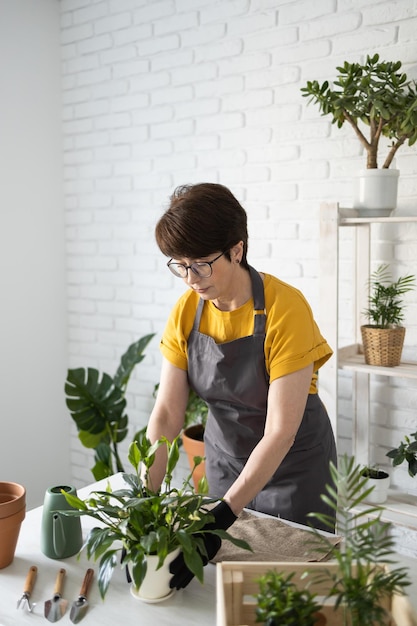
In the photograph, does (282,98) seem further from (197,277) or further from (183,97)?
(197,277)

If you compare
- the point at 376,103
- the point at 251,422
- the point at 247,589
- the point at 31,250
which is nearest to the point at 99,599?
the point at 247,589

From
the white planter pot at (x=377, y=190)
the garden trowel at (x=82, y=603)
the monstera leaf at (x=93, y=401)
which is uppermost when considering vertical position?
the white planter pot at (x=377, y=190)

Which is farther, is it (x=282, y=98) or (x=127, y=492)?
(x=282, y=98)

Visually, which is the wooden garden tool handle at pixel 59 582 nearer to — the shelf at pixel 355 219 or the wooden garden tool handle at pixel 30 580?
the wooden garden tool handle at pixel 30 580

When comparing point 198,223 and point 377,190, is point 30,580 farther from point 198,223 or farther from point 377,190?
point 377,190

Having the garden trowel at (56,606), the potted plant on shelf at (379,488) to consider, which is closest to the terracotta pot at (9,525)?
the garden trowel at (56,606)

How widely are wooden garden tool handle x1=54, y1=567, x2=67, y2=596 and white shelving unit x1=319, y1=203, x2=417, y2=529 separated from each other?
129 centimetres

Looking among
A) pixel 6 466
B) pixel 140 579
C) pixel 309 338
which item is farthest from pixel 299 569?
pixel 6 466

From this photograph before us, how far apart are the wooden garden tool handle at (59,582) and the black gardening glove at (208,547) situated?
0.23 metres

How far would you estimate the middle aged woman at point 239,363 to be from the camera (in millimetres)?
1619

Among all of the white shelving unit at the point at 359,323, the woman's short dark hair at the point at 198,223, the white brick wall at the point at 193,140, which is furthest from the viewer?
the white brick wall at the point at 193,140

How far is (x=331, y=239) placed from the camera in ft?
7.61

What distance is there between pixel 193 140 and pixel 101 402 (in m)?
1.35

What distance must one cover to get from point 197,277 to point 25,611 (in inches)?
35.1
